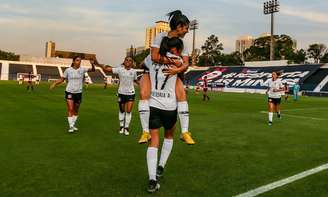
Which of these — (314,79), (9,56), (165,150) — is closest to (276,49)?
(314,79)

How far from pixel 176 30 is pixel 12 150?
4.69 metres

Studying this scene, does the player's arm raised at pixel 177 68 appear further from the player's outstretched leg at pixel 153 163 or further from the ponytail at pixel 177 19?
the player's outstretched leg at pixel 153 163

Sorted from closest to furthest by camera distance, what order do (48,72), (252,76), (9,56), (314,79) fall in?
(314,79), (252,76), (48,72), (9,56)

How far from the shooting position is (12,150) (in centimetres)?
773

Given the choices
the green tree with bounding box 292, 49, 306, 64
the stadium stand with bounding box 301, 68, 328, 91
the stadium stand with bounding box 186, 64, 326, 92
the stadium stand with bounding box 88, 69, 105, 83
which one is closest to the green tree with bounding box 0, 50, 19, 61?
the stadium stand with bounding box 88, 69, 105, 83

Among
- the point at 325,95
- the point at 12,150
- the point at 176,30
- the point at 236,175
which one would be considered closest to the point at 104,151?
the point at 12,150

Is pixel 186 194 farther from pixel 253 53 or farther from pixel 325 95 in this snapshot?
pixel 253 53

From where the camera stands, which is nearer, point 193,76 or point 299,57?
point 193,76

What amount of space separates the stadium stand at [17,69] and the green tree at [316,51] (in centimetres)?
7812

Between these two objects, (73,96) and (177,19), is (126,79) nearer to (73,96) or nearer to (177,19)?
(73,96)

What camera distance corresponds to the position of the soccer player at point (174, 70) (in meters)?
5.14

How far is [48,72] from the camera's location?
93.3 meters

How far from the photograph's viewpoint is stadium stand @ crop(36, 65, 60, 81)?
9005 cm

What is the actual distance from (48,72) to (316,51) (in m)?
75.7
